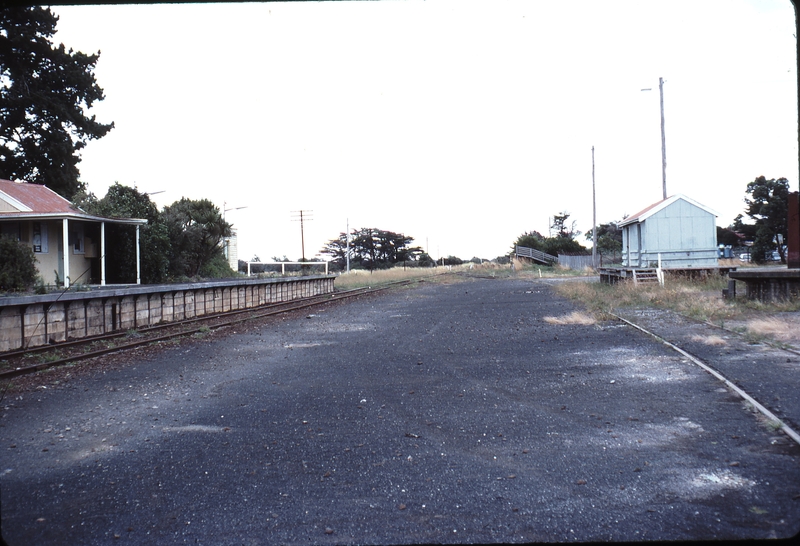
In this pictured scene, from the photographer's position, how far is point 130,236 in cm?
2417

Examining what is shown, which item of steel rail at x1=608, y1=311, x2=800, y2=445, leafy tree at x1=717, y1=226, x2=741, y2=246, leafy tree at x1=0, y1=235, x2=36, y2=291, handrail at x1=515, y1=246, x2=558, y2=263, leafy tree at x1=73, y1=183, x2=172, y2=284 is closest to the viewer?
steel rail at x1=608, y1=311, x2=800, y2=445

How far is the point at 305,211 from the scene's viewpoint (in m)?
58.5

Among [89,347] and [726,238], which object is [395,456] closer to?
[89,347]

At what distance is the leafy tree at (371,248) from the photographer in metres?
93.3

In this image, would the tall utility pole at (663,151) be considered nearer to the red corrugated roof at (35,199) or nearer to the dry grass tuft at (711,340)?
the dry grass tuft at (711,340)

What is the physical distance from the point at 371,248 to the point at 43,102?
64.9 meters

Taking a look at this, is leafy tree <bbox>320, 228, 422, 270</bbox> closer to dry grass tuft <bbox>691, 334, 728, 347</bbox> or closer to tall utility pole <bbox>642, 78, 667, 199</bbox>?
tall utility pole <bbox>642, 78, 667, 199</bbox>

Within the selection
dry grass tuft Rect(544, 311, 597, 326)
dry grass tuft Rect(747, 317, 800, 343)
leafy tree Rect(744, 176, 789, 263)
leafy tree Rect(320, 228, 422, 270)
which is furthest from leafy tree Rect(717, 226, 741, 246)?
leafy tree Rect(320, 228, 422, 270)

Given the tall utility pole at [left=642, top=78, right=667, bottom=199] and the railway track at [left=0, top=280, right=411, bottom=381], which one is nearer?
the railway track at [left=0, top=280, right=411, bottom=381]

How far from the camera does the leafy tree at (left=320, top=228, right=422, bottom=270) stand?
93312 mm

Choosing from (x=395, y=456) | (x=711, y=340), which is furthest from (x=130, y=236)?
(x=395, y=456)

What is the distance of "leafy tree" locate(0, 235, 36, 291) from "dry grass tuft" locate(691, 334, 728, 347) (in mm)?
15531

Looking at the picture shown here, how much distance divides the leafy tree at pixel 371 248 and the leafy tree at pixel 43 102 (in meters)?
56.9

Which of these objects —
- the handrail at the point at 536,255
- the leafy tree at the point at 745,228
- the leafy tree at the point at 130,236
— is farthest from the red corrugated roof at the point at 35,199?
the handrail at the point at 536,255
